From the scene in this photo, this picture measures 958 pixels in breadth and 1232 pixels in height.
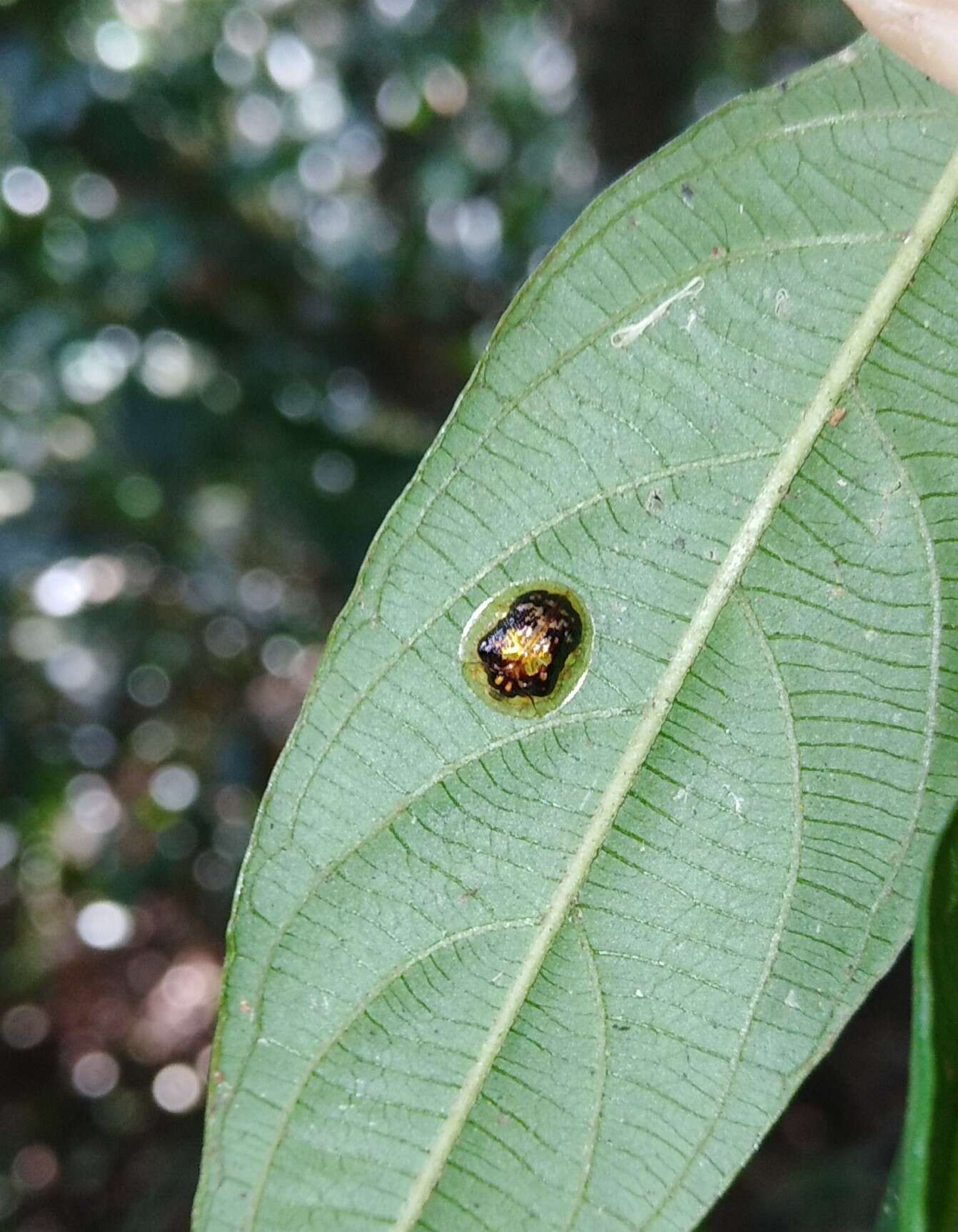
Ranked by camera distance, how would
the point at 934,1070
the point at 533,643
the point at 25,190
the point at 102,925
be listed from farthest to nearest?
the point at 102,925 → the point at 25,190 → the point at 533,643 → the point at 934,1070

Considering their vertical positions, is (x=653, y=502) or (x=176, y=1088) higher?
(x=653, y=502)

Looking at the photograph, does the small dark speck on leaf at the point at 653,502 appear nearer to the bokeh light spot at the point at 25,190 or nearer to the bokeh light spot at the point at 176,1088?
the bokeh light spot at the point at 25,190

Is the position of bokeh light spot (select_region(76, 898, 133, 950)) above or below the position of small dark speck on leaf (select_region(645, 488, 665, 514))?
below

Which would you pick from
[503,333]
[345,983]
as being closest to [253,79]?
[503,333]

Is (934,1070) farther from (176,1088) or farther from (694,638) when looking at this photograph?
(176,1088)

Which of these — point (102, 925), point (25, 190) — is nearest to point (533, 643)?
point (25, 190)

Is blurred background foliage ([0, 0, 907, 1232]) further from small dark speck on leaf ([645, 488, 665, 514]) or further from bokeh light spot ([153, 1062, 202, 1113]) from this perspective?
small dark speck on leaf ([645, 488, 665, 514])

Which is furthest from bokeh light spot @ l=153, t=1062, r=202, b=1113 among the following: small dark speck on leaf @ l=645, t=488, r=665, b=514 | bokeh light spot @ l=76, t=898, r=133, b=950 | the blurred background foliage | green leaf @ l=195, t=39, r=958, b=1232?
small dark speck on leaf @ l=645, t=488, r=665, b=514
